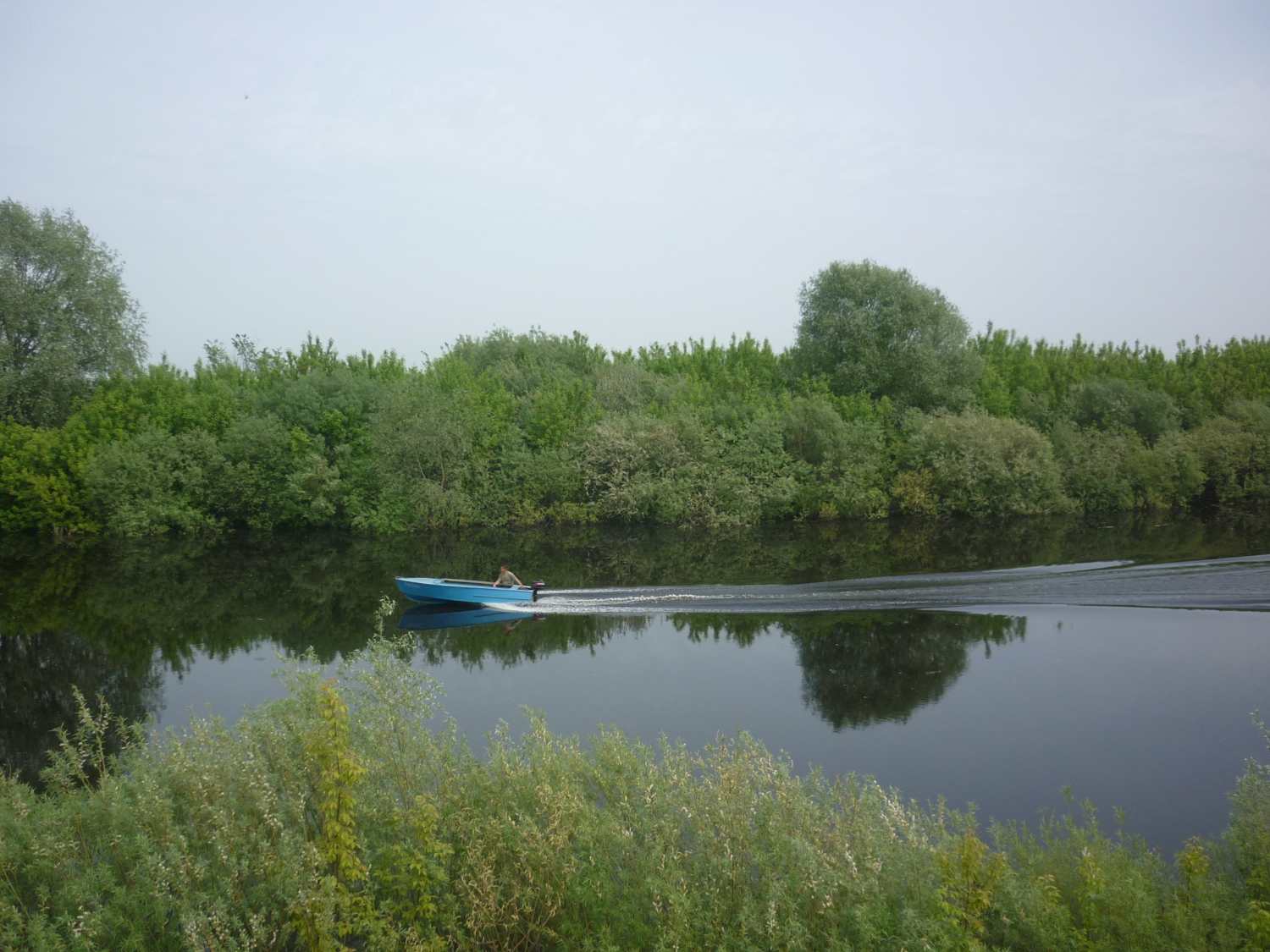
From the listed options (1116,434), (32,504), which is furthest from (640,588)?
(32,504)

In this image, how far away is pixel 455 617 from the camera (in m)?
23.7

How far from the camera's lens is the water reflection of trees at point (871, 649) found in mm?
15453

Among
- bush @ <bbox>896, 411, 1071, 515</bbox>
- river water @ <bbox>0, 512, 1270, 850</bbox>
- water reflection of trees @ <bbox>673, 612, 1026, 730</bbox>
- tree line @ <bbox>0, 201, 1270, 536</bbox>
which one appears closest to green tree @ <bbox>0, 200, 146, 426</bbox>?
tree line @ <bbox>0, 201, 1270, 536</bbox>

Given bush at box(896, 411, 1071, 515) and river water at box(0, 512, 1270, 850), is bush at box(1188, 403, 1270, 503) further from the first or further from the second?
river water at box(0, 512, 1270, 850)

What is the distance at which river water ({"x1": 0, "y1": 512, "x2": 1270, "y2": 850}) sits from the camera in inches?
510

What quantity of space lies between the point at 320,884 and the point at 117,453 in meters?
41.7

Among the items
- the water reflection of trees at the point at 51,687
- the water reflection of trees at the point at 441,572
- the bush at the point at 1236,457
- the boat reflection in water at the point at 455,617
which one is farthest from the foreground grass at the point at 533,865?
the bush at the point at 1236,457

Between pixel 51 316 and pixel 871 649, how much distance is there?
45.4m

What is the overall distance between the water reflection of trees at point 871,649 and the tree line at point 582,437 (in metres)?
18.9

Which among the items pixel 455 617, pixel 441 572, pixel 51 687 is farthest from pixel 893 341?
pixel 51 687

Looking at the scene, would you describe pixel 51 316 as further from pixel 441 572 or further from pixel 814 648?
pixel 814 648

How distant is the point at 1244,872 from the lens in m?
7.01

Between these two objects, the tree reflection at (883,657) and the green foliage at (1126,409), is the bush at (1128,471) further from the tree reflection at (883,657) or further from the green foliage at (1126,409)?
the tree reflection at (883,657)

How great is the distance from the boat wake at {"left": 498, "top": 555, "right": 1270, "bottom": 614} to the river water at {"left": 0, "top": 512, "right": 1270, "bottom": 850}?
→ 109mm
